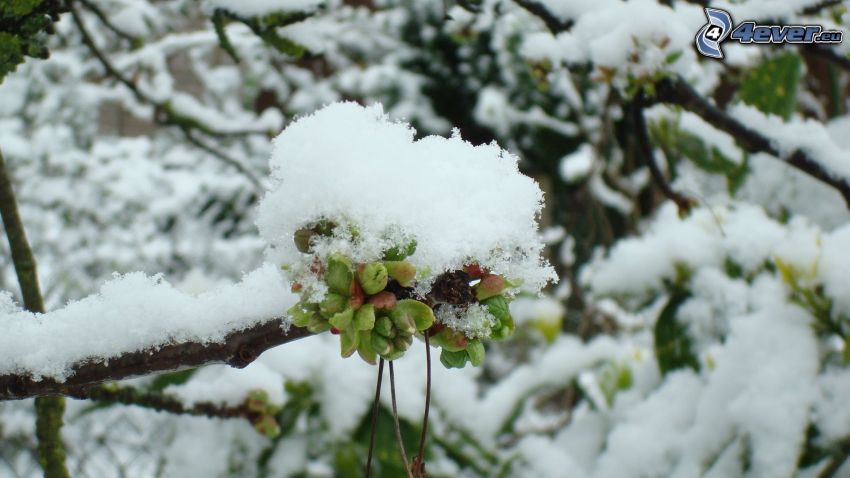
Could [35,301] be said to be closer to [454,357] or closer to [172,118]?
[454,357]

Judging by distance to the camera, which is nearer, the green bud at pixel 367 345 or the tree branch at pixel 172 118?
the green bud at pixel 367 345

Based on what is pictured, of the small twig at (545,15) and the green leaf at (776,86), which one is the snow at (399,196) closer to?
the small twig at (545,15)

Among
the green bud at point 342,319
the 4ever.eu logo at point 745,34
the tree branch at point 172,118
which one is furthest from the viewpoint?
the tree branch at point 172,118

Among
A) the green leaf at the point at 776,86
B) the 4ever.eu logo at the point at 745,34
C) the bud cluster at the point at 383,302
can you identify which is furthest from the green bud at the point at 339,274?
the green leaf at the point at 776,86

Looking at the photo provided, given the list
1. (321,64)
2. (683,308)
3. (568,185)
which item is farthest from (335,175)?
(321,64)

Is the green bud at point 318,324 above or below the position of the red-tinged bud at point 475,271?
below

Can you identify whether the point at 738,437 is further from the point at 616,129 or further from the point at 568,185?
the point at 568,185
